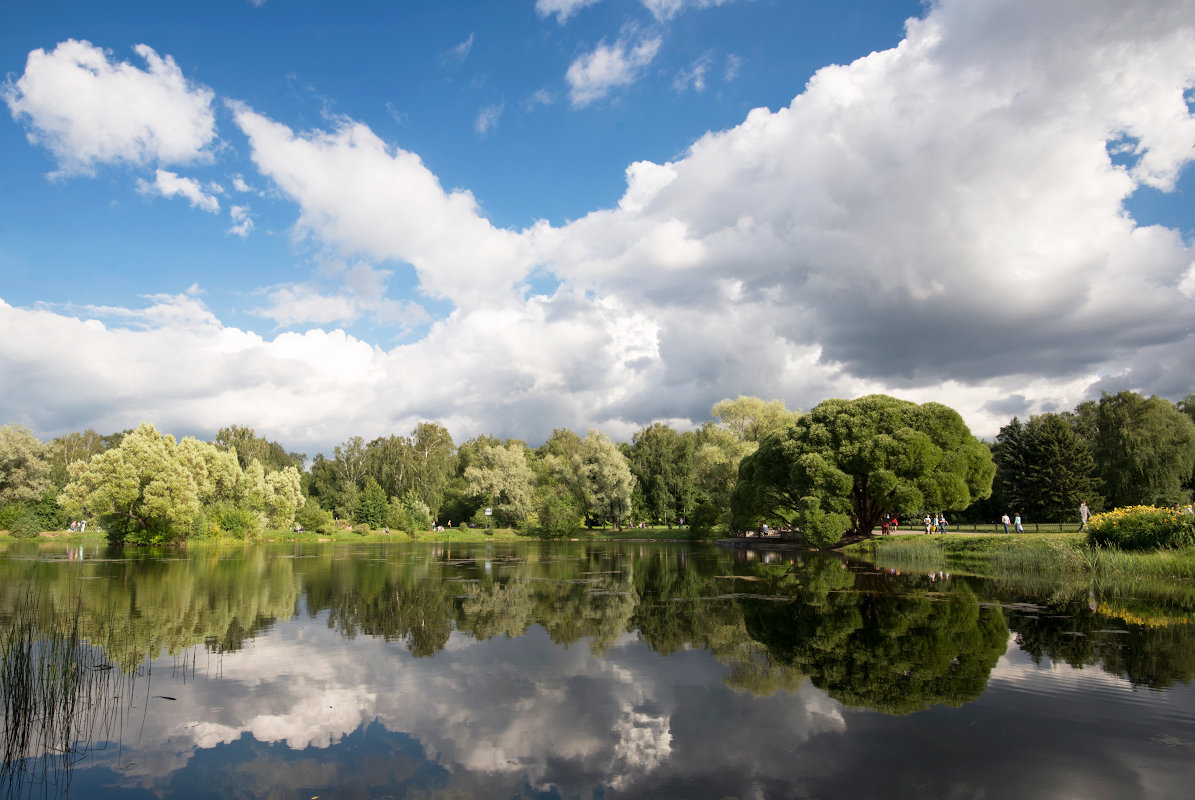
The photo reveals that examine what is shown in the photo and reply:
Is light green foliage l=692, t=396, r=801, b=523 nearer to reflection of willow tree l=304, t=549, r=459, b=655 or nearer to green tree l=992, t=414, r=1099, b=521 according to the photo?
green tree l=992, t=414, r=1099, b=521

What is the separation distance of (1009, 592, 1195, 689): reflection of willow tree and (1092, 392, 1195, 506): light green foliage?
48347mm

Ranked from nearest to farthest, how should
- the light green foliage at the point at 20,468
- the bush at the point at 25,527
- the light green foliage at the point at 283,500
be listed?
1. the bush at the point at 25,527
2. the light green foliage at the point at 20,468
3. the light green foliage at the point at 283,500

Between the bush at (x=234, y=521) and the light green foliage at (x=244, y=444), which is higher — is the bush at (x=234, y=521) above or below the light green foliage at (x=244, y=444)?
below

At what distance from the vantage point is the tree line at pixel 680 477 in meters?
43.2

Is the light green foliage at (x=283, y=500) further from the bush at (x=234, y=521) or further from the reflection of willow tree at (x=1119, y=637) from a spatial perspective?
the reflection of willow tree at (x=1119, y=637)

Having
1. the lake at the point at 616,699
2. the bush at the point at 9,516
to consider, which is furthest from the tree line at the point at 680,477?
the lake at the point at 616,699

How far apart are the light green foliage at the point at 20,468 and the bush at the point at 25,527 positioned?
17.6 feet

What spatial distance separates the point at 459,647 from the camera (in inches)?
554

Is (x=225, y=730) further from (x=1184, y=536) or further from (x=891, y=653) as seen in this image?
(x=1184, y=536)

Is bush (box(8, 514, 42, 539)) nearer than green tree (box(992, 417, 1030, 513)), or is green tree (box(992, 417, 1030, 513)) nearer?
bush (box(8, 514, 42, 539))

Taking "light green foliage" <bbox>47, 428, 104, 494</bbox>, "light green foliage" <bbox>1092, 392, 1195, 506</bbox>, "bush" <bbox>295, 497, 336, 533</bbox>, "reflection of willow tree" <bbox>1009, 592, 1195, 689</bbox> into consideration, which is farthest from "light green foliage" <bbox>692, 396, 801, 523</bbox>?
"light green foliage" <bbox>47, 428, 104, 494</bbox>

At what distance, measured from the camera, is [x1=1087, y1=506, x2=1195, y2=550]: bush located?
22359 mm

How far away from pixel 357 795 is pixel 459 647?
7.25 metres

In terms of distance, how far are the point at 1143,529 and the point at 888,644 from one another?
17476 millimetres
